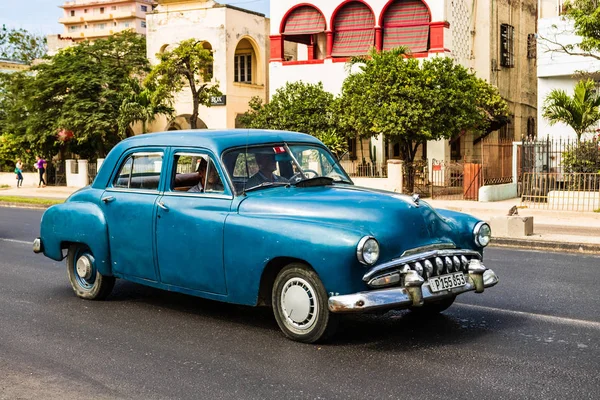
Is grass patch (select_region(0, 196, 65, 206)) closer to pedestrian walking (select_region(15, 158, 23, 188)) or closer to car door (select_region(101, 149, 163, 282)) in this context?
pedestrian walking (select_region(15, 158, 23, 188))

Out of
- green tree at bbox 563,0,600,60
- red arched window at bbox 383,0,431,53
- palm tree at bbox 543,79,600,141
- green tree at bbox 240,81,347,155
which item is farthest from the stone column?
red arched window at bbox 383,0,431,53

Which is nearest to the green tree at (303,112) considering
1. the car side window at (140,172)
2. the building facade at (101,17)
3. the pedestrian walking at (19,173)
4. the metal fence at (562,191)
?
the metal fence at (562,191)

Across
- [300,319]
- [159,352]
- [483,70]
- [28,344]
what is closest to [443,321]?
[300,319]

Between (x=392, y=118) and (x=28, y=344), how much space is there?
21130 millimetres

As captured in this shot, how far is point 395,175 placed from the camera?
26.7 m

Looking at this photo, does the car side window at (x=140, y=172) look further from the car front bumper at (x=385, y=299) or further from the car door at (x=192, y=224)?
the car front bumper at (x=385, y=299)

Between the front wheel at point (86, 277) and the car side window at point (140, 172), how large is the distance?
3.00 ft

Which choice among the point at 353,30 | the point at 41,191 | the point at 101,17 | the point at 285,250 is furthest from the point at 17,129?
the point at 101,17

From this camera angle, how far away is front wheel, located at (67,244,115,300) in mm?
8633

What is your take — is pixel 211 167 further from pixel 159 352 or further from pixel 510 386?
pixel 510 386

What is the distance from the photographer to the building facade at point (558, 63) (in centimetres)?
2502

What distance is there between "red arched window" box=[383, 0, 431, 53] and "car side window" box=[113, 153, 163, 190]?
24969 millimetres

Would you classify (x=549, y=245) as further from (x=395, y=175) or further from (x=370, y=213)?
(x=395, y=175)

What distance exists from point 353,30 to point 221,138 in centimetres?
2749
